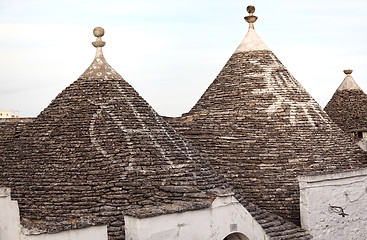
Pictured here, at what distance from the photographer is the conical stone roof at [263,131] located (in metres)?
13.4

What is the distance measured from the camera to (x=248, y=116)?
14516 mm

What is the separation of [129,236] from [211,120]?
5167 millimetres

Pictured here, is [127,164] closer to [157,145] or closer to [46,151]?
[157,145]

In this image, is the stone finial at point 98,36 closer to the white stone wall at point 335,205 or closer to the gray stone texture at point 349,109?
the white stone wall at point 335,205

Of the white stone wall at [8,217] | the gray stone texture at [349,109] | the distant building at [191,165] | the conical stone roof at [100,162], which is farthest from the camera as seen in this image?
the gray stone texture at [349,109]

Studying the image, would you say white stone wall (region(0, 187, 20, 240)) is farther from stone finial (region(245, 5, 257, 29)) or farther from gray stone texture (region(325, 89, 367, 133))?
gray stone texture (region(325, 89, 367, 133))

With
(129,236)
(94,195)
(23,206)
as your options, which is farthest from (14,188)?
(129,236)

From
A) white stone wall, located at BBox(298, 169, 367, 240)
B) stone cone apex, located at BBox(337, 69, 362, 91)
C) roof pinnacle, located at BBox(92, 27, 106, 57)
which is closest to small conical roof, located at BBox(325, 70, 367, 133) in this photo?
stone cone apex, located at BBox(337, 69, 362, 91)

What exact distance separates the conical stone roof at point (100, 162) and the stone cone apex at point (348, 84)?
972 cm

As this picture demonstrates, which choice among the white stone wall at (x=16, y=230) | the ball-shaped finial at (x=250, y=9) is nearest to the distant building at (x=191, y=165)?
the white stone wall at (x=16, y=230)

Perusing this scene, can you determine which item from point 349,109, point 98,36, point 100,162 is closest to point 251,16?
point 98,36

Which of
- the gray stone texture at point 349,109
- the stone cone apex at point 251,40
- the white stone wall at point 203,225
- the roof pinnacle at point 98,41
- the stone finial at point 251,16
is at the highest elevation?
the stone finial at point 251,16

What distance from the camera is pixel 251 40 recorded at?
15.8m

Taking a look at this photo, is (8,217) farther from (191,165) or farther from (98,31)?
(98,31)
